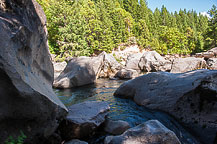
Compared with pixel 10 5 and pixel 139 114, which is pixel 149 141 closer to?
pixel 139 114

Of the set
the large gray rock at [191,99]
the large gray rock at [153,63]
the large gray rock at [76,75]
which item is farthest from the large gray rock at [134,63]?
the large gray rock at [191,99]

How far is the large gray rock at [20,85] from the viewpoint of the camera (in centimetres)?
192

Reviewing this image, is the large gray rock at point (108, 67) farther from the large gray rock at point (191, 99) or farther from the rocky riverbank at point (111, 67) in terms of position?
the large gray rock at point (191, 99)

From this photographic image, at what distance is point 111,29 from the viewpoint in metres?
33.4

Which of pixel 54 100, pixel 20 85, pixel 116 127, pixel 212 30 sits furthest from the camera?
pixel 212 30

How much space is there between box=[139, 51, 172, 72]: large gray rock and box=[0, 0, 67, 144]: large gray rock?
1739cm

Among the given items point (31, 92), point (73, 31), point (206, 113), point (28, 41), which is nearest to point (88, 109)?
point (31, 92)

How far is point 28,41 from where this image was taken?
2.64 metres

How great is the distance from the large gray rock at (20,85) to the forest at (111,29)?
64.6ft

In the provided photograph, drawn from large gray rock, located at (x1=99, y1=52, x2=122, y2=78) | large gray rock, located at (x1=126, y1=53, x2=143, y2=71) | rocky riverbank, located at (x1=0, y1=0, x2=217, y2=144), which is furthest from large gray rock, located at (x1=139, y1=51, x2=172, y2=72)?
rocky riverbank, located at (x1=0, y1=0, x2=217, y2=144)

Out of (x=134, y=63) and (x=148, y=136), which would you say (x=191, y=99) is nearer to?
(x=148, y=136)

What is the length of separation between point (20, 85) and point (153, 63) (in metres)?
18.5

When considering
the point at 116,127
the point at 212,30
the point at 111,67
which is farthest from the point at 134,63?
the point at 212,30

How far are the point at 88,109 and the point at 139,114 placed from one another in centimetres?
178
